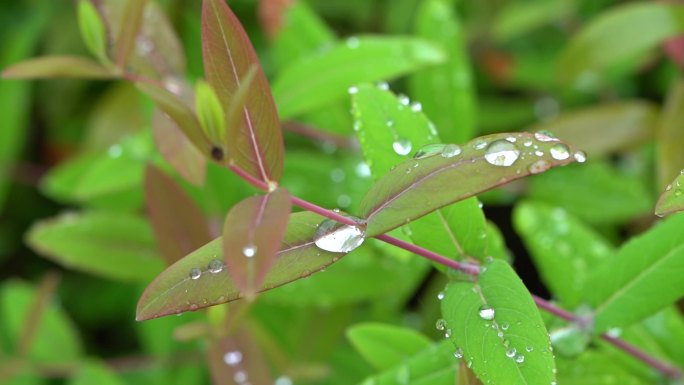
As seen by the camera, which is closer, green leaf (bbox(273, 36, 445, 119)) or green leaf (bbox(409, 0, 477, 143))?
green leaf (bbox(273, 36, 445, 119))

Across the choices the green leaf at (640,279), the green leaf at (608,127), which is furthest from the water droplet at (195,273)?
the green leaf at (608,127)

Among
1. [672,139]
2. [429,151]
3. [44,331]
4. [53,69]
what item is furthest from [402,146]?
[44,331]

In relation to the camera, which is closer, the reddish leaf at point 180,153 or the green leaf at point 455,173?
the green leaf at point 455,173

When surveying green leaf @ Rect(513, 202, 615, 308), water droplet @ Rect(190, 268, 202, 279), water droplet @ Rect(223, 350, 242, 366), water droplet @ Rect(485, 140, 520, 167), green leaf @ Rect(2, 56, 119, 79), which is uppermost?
water droplet @ Rect(485, 140, 520, 167)

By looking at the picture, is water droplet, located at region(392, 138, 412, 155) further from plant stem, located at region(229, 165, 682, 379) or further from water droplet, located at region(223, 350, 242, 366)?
water droplet, located at region(223, 350, 242, 366)

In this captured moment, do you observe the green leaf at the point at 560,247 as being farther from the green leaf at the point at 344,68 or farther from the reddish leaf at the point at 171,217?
the reddish leaf at the point at 171,217

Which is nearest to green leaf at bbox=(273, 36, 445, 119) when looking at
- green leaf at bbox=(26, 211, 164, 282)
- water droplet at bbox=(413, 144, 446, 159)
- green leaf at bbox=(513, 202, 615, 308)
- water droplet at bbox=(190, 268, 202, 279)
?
green leaf at bbox=(513, 202, 615, 308)

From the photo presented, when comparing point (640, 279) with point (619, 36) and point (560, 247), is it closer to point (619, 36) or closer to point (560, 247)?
point (560, 247)
